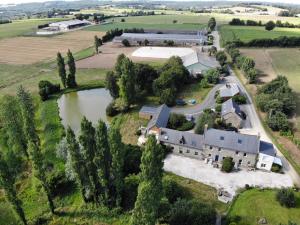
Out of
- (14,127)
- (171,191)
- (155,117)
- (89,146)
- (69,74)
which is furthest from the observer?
(69,74)

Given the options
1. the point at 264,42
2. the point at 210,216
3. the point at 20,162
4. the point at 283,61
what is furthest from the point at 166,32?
the point at 210,216

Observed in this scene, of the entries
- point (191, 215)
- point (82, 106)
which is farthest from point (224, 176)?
point (82, 106)

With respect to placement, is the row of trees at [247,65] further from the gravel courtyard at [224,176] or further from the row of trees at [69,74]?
the row of trees at [69,74]

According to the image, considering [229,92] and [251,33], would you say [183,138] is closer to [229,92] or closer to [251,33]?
[229,92]

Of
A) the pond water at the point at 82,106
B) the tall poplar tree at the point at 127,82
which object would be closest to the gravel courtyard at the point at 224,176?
the tall poplar tree at the point at 127,82

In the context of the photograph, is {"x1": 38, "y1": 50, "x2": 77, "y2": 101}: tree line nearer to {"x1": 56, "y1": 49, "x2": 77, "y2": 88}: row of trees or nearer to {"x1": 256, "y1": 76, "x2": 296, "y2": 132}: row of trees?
{"x1": 56, "y1": 49, "x2": 77, "y2": 88}: row of trees

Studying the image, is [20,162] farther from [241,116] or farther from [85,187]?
[241,116]
